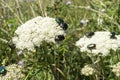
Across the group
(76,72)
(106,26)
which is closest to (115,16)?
(106,26)

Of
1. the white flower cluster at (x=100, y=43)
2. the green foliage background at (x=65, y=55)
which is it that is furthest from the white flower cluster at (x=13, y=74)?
the white flower cluster at (x=100, y=43)

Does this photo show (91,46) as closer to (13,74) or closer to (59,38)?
(59,38)

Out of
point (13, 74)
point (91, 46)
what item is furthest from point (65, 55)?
point (13, 74)

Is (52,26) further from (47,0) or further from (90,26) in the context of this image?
(47,0)

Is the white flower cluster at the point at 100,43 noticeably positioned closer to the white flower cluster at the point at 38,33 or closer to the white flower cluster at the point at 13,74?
the white flower cluster at the point at 38,33

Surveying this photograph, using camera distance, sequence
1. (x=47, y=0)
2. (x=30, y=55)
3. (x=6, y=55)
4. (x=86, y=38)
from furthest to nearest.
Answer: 1. (x=47, y=0)
2. (x=6, y=55)
3. (x=30, y=55)
4. (x=86, y=38)
